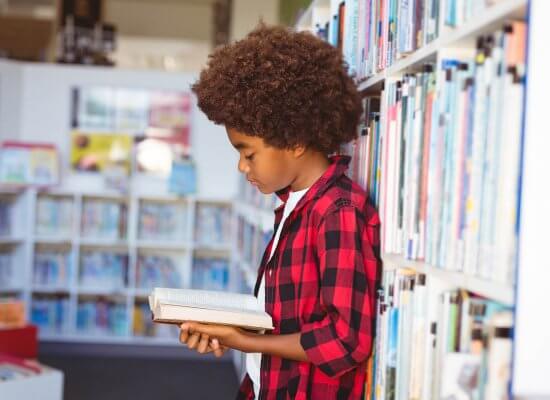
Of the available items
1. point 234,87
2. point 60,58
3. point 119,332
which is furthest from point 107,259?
point 234,87

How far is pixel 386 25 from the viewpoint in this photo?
1.61 m

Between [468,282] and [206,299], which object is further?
[206,299]

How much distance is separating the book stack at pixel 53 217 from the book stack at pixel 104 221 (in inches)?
4.7

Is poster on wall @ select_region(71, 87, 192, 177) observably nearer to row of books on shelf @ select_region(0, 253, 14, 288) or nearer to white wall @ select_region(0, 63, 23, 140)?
→ white wall @ select_region(0, 63, 23, 140)

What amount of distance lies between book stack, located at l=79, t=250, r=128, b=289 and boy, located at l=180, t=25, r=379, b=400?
4.18 m

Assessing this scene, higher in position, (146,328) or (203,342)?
(203,342)

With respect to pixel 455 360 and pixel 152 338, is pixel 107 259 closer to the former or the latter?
pixel 152 338

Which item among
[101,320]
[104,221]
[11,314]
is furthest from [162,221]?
[11,314]

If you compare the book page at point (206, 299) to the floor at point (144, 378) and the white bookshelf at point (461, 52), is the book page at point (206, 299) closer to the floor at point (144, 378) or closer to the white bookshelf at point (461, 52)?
the white bookshelf at point (461, 52)

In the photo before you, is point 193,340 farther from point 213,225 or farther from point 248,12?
point 248,12

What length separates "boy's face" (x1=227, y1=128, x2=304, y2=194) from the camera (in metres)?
1.55

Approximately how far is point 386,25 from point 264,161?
0.39 meters

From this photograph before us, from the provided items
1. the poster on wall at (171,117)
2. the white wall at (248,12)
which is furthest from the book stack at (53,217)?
the white wall at (248,12)

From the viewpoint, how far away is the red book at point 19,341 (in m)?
4.18
